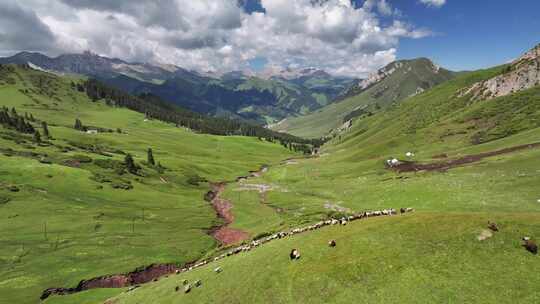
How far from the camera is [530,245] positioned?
22.8 meters

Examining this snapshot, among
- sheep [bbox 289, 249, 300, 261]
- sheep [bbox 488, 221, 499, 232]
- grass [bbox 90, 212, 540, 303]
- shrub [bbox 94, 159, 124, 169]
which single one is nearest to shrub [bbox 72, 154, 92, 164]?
shrub [bbox 94, 159, 124, 169]

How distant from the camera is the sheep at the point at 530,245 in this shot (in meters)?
→ 22.5

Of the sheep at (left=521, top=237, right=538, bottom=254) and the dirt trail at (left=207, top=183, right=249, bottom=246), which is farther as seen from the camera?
the dirt trail at (left=207, top=183, right=249, bottom=246)

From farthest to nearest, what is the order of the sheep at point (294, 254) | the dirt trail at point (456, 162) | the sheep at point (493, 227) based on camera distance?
1. the dirt trail at point (456, 162)
2. the sheep at point (294, 254)
3. the sheep at point (493, 227)

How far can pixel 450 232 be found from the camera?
26.0m

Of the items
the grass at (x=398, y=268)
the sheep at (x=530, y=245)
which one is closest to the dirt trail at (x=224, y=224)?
the grass at (x=398, y=268)

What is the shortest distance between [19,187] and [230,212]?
64528 mm

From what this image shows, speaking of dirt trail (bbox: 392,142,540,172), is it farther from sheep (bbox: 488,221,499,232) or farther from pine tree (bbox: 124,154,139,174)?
pine tree (bbox: 124,154,139,174)

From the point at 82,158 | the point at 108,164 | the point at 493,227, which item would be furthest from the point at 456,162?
the point at 82,158

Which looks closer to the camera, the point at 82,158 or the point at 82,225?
the point at 82,225

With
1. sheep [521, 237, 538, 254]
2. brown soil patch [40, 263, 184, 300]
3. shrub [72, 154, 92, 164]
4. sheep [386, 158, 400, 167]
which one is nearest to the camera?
sheep [521, 237, 538, 254]

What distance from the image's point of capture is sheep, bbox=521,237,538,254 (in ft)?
73.9

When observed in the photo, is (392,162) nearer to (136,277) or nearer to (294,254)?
(136,277)

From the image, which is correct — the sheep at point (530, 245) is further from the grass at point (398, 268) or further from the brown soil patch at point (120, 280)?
the brown soil patch at point (120, 280)
